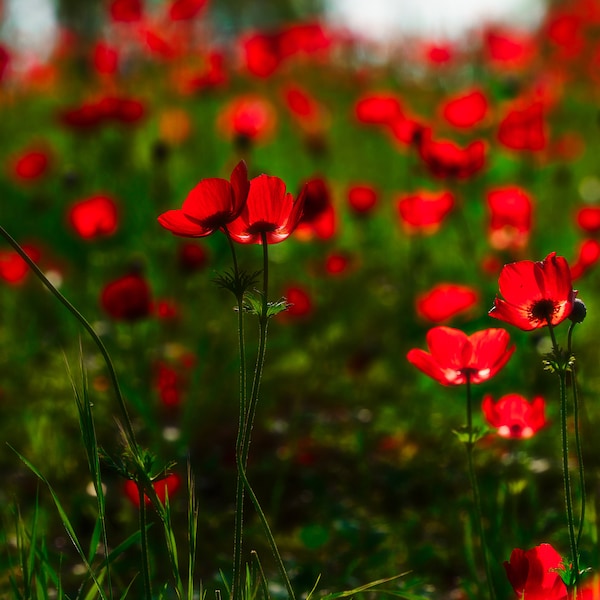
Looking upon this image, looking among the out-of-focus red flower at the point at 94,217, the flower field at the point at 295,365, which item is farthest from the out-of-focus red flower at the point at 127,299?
the out-of-focus red flower at the point at 94,217

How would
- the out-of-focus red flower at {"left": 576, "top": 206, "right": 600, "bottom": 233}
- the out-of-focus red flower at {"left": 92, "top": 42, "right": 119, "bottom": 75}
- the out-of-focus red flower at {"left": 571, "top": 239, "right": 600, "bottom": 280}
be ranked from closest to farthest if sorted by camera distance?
the out-of-focus red flower at {"left": 571, "top": 239, "right": 600, "bottom": 280} < the out-of-focus red flower at {"left": 576, "top": 206, "right": 600, "bottom": 233} < the out-of-focus red flower at {"left": 92, "top": 42, "right": 119, "bottom": 75}

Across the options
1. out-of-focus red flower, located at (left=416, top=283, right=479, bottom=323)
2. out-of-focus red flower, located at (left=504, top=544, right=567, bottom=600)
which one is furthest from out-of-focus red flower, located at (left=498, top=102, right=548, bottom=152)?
out-of-focus red flower, located at (left=504, top=544, right=567, bottom=600)

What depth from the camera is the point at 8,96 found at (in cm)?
520

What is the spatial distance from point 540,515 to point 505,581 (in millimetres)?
374

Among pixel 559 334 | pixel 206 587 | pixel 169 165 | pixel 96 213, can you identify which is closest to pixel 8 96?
pixel 169 165

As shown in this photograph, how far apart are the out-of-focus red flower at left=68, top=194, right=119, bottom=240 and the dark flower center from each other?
1692mm

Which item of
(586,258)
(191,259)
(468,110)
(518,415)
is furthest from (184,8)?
(518,415)

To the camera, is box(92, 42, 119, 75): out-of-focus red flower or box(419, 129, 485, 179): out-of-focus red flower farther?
box(92, 42, 119, 75): out-of-focus red flower

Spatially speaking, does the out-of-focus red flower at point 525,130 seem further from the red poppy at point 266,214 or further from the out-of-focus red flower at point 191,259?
the red poppy at point 266,214

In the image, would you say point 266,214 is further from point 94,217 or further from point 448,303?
point 94,217

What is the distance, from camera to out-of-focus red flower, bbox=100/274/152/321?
1.86 m

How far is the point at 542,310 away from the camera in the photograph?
0.98 metres

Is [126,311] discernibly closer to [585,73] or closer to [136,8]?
[136,8]

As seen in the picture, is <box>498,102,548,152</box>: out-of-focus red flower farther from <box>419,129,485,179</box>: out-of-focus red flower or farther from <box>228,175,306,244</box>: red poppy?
<box>228,175,306,244</box>: red poppy
